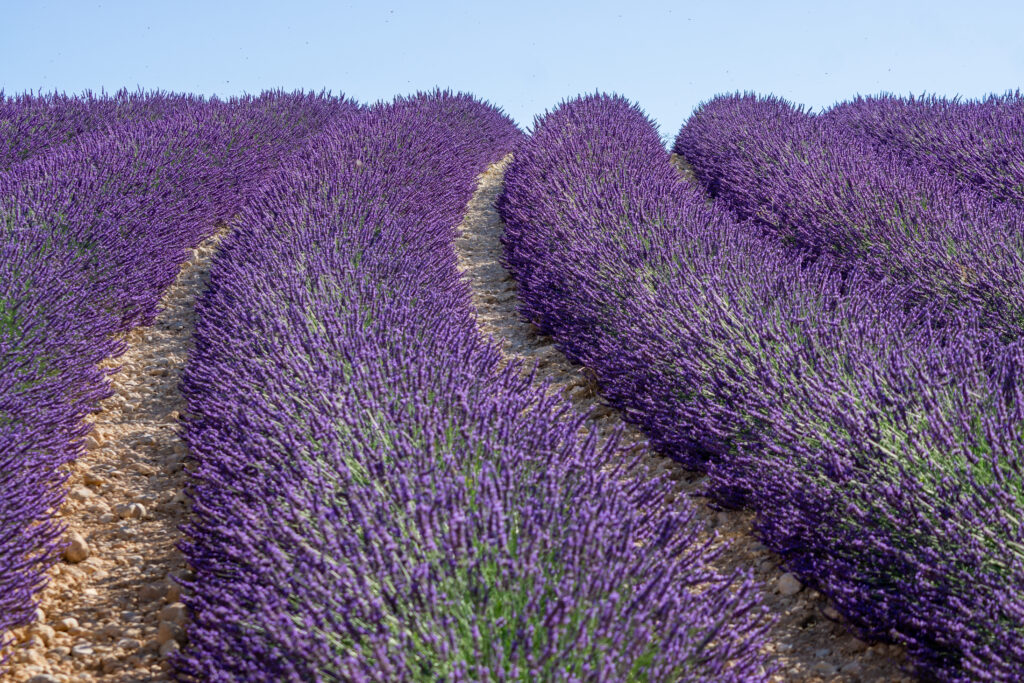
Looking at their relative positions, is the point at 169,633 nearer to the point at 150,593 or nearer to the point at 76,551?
the point at 150,593

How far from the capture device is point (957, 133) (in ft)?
20.0

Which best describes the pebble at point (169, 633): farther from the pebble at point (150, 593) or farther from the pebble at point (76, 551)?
the pebble at point (76, 551)

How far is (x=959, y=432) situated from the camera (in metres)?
2.23

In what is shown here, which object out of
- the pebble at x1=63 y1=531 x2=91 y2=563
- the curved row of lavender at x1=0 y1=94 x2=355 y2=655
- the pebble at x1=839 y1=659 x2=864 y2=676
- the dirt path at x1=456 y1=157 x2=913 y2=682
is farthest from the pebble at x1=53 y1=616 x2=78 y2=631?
the pebble at x1=839 y1=659 x2=864 y2=676

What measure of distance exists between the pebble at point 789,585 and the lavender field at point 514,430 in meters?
0.02

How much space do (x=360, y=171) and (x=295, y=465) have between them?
3533 mm

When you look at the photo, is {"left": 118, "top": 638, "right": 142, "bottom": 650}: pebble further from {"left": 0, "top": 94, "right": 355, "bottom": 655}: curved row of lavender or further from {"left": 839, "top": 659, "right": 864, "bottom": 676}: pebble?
{"left": 839, "top": 659, "right": 864, "bottom": 676}: pebble

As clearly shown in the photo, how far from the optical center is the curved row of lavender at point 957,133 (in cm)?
541

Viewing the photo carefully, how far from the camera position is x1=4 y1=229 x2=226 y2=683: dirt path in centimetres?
213

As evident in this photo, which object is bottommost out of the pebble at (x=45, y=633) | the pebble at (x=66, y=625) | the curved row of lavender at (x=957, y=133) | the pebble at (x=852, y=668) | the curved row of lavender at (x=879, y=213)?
the pebble at (x=45, y=633)

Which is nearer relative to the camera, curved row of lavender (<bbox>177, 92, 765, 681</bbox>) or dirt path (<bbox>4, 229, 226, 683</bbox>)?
curved row of lavender (<bbox>177, 92, 765, 681</bbox>)

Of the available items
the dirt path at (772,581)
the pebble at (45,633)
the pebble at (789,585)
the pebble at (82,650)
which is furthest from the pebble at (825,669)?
the pebble at (45,633)

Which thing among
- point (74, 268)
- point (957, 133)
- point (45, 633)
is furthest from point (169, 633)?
point (957, 133)

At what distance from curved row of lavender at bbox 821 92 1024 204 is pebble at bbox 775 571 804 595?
3.77 meters
